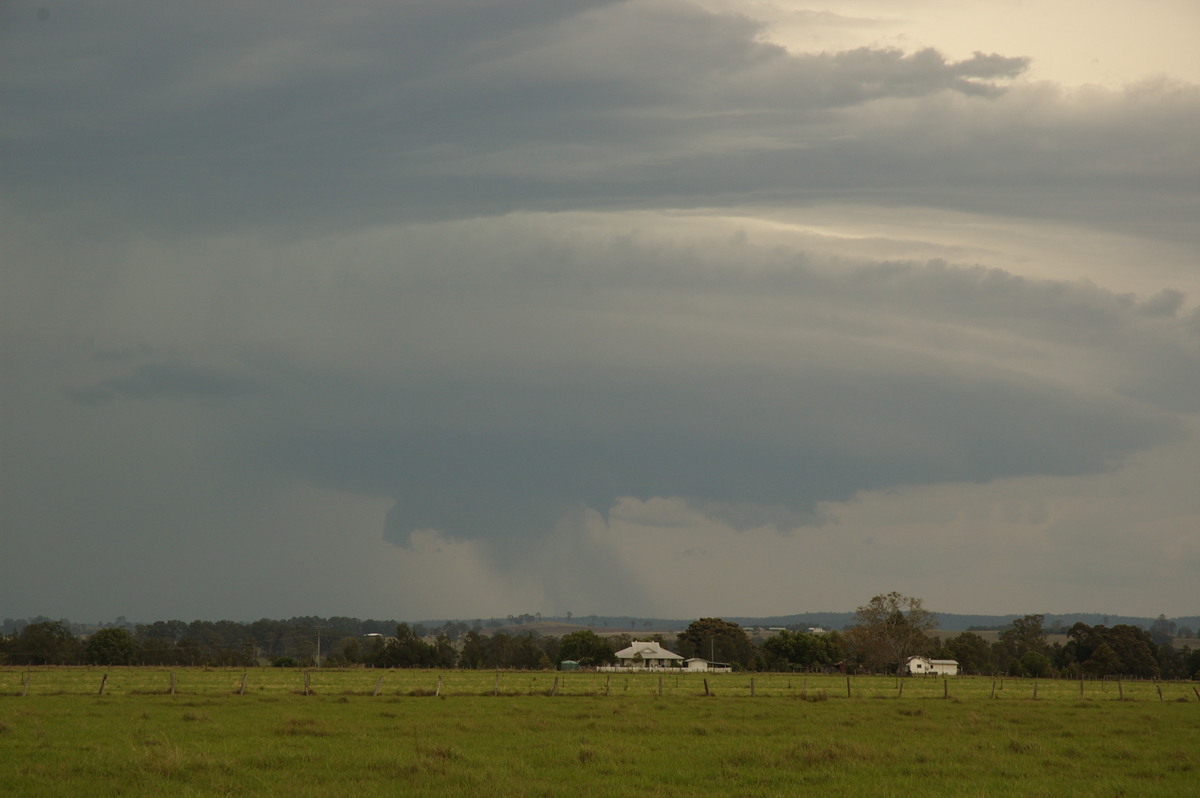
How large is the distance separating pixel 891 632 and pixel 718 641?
137 feet

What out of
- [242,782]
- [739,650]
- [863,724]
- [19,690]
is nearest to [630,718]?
[863,724]

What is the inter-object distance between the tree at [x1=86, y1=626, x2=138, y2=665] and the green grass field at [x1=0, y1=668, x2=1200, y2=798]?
84836 millimetres

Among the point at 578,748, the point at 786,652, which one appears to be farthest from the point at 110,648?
the point at 578,748

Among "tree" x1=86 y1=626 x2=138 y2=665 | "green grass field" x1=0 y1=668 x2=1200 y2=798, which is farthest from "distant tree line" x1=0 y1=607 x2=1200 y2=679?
"green grass field" x1=0 y1=668 x2=1200 y2=798

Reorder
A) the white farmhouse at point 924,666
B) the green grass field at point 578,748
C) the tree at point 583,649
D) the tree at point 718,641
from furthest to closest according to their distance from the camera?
1. the tree at point 718,641
2. the tree at point 583,649
3. the white farmhouse at point 924,666
4. the green grass field at point 578,748

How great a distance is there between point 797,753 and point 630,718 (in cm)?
1344

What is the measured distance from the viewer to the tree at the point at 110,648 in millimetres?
131000

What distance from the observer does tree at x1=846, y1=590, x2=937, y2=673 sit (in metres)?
132

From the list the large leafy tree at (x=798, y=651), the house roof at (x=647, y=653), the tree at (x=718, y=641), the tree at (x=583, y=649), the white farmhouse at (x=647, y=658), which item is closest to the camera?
the large leafy tree at (x=798, y=651)

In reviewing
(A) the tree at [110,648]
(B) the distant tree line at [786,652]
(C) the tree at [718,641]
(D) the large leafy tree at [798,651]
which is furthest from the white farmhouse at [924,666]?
(A) the tree at [110,648]

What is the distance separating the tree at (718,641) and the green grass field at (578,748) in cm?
11651

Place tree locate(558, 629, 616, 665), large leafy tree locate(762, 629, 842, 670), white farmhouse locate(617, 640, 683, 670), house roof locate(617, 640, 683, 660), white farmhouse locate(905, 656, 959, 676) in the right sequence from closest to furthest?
1. white farmhouse locate(905, 656, 959, 676)
2. large leafy tree locate(762, 629, 842, 670)
3. tree locate(558, 629, 616, 665)
4. white farmhouse locate(617, 640, 683, 670)
5. house roof locate(617, 640, 683, 660)

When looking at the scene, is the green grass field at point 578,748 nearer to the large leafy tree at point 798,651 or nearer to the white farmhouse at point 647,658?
the large leafy tree at point 798,651

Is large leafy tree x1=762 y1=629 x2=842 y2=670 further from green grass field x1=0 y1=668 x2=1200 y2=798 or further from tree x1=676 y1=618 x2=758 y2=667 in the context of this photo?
green grass field x1=0 y1=668 x2=1200 y2=798
